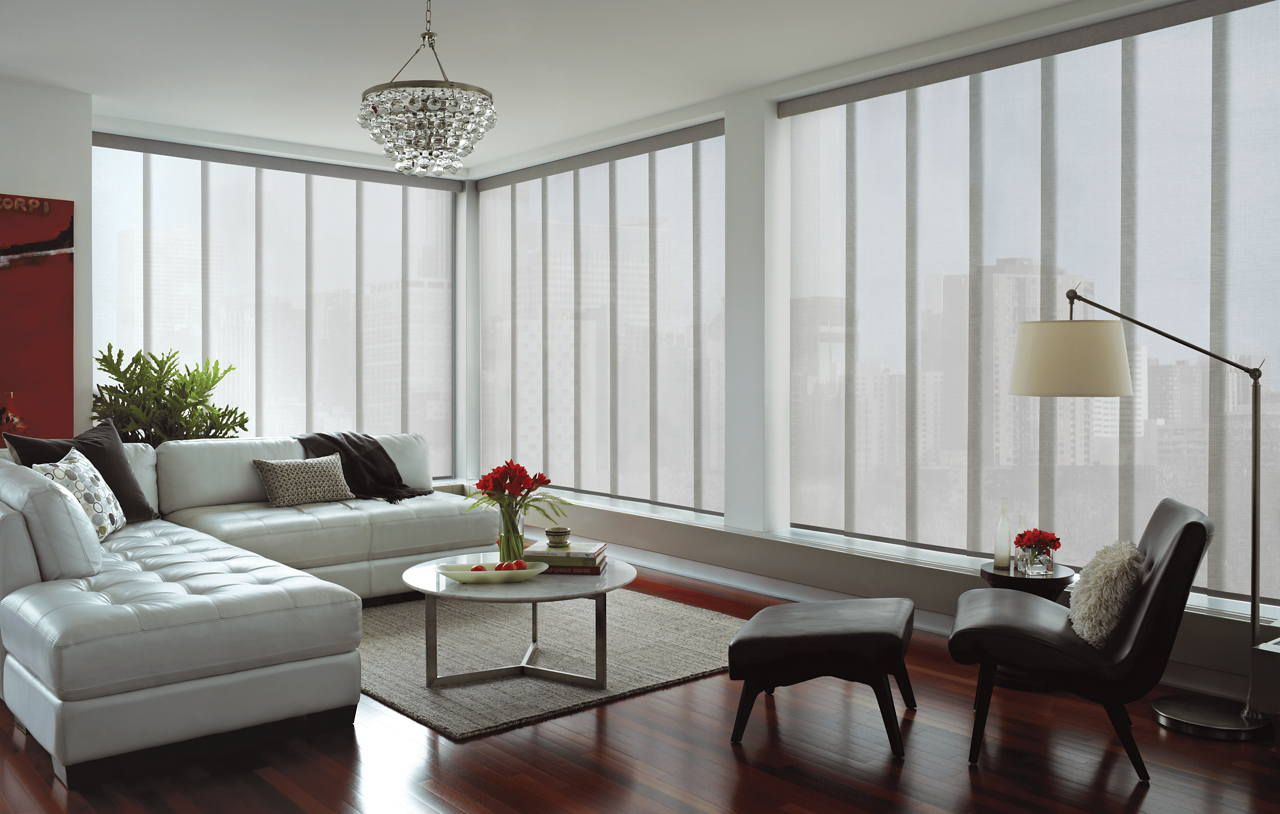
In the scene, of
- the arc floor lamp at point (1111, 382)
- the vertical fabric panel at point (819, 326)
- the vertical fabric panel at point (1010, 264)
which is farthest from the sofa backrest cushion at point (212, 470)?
the arc floor lamp at point (1111, 382)

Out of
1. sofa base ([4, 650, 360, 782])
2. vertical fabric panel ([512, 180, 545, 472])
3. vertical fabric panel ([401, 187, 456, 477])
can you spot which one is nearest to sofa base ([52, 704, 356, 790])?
sofa base ([4, 650, 360, 782])

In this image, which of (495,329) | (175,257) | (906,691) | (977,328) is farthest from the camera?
(495,329)

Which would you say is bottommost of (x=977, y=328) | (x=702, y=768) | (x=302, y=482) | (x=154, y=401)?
(x=702, y=768)

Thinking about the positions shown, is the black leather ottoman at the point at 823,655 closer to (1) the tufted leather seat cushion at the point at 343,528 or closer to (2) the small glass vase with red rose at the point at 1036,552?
(2) the small glass vase with red rose at the point at 1036,552

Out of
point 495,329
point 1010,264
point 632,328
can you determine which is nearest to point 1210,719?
point 1010,264

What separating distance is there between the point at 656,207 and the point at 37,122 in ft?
12.2

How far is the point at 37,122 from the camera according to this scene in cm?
550

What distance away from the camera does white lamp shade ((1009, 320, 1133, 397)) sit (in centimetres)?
343

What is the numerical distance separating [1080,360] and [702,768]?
196cm

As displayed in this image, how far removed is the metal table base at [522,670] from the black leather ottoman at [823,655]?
0.68m

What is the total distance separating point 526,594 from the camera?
11.7 ft

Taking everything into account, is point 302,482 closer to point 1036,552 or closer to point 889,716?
point 889,716

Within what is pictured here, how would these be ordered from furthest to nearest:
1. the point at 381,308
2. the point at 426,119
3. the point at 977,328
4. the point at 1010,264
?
the point at 381,308 → the point at 977,328 → the point at 1010,264 → the point at 426,119

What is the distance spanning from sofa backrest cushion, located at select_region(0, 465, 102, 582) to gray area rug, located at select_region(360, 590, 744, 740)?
1150 millimetres
